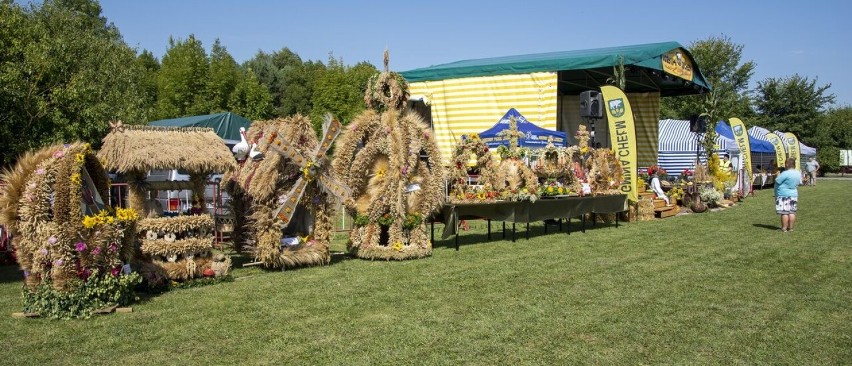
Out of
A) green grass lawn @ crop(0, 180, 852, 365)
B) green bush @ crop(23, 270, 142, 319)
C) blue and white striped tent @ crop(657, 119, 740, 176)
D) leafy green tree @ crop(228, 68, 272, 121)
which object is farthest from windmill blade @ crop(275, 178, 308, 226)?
blue and white striped tent @ crop(657, 119, 740, 176)

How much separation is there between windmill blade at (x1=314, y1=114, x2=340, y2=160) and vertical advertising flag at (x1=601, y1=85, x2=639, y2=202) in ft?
29.3

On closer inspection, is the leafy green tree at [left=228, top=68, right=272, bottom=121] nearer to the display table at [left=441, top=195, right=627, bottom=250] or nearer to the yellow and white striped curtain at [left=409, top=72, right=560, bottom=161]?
the yellow and white striped curtain at [left=409, top=72, right=560, bottom=161]

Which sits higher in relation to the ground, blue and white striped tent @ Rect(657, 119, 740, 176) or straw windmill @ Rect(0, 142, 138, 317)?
blue and white striped tent @ Rect(657, 119, 740, 176)

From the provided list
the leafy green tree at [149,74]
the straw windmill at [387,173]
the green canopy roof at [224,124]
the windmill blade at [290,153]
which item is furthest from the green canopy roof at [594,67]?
the leafy green tree at [149,74]

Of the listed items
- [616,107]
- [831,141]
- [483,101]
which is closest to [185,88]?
[483,101]

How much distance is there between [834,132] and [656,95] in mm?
39641

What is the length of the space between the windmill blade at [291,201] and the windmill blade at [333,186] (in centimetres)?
31

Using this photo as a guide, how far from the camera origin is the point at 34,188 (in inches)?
269

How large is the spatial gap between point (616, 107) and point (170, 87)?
81.3 feet

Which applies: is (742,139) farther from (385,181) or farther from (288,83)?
(288,83)

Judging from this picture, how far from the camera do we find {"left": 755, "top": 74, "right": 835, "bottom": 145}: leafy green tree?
50938mm

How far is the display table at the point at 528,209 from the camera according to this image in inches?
456

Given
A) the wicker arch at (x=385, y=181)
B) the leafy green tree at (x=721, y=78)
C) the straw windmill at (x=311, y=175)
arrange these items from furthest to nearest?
1. the leafy green tree at (x=721, y=78)
2. the wicker arch at (x=385, y=181)
3. the straw windmill at (x=311, y=175)

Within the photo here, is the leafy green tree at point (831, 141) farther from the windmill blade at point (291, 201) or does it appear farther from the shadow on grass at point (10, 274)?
the shadow on grass at point (10, 274)
